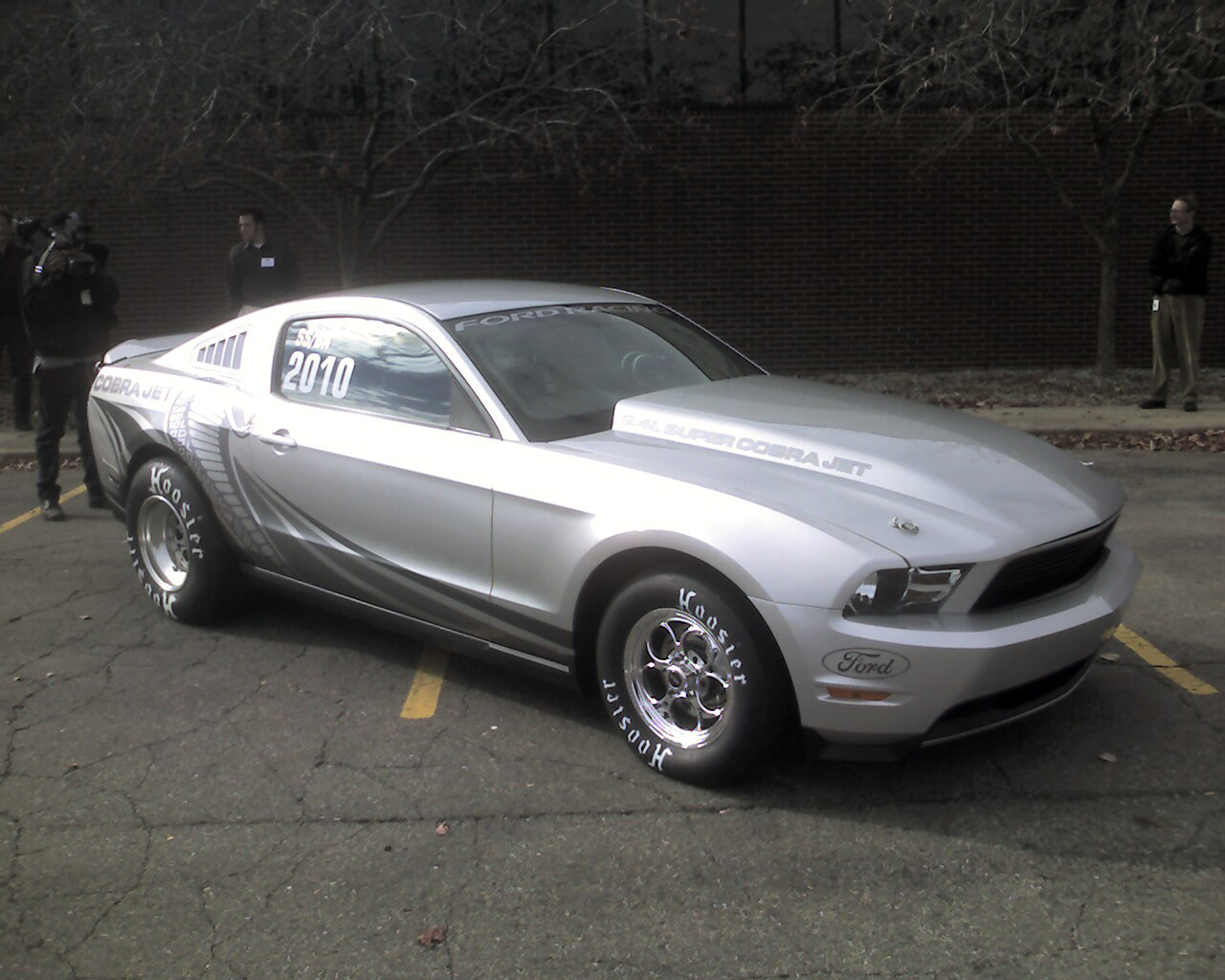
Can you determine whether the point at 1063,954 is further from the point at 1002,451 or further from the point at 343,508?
the point at 343,508

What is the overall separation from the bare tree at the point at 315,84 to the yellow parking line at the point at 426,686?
20.5ft

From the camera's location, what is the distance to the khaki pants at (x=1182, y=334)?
10.9 m

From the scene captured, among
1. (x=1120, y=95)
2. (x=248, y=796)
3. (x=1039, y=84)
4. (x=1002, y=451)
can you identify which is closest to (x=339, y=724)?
(x=248, y=796)

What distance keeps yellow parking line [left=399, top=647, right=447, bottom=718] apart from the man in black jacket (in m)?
8.08

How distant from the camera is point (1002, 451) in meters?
4.39

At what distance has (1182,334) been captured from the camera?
10992 mm

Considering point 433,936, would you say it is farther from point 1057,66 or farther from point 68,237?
point 1057,66

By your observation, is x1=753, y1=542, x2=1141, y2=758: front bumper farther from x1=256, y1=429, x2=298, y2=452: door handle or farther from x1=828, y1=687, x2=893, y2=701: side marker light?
x1=256, y1=429, x2=298, y2=452: door handle

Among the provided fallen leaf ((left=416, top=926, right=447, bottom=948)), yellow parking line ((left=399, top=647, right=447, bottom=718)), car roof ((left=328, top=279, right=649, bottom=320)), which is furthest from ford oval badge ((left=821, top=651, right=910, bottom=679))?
car roof ((left=328, top=279, right=649, bottom=320))

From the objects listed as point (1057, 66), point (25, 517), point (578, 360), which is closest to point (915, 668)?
point (578, 360)

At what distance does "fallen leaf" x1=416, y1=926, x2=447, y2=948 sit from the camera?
3.21 metres

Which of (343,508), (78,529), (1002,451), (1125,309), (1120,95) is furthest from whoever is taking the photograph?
(1125,309)

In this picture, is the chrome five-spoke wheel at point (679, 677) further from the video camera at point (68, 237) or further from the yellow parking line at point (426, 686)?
the video camera at point (68, 237)

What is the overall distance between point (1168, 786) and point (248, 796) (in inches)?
115
